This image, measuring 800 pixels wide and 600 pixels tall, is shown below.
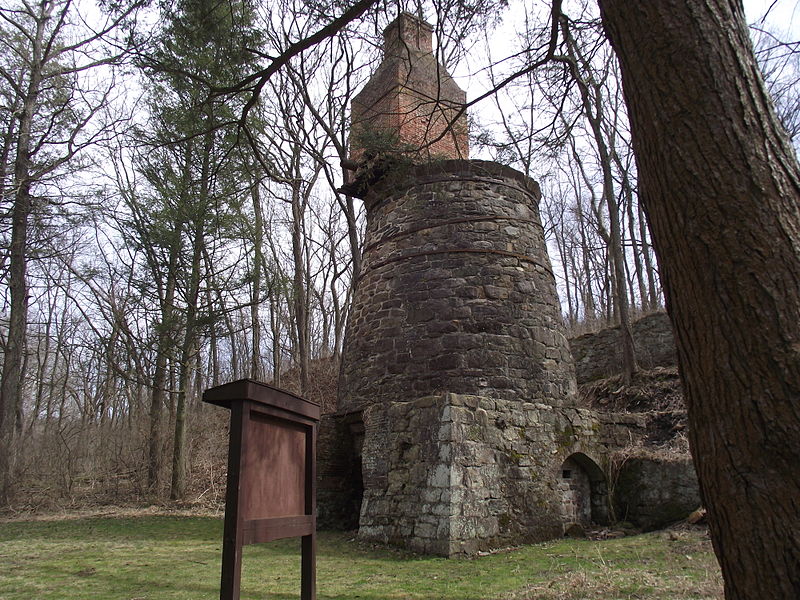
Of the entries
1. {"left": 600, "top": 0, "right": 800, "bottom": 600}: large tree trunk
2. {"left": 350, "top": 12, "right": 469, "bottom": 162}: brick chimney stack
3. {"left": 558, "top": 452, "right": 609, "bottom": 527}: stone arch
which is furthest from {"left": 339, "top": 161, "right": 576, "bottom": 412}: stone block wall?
{"left": 600, "top": 0, "right": 800, "bottom": 600}: large tree trunk

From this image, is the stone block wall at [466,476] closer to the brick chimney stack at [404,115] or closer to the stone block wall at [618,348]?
the brick chimney stack at [404,115]

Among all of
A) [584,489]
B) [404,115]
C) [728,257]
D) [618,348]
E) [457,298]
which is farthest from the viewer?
[618,348]

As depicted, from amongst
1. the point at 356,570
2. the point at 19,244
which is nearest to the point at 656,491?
the point at 356,570

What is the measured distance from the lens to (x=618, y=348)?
1493 centimetres

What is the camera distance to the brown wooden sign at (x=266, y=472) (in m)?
3.24

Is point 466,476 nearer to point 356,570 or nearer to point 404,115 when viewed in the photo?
point 356,570

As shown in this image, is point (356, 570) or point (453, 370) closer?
point (356, 570)

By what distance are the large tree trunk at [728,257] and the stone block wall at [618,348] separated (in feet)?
39.5

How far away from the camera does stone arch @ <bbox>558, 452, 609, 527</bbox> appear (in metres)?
8.54

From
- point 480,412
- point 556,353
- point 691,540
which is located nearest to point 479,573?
point 480,412

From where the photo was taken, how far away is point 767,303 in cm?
218

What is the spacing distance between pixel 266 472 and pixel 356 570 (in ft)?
10.6

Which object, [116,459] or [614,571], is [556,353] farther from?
[116,459]

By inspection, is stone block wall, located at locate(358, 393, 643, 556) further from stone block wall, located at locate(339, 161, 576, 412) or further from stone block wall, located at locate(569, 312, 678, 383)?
stone block wall, located at locate(569, 312, 678, 383)
